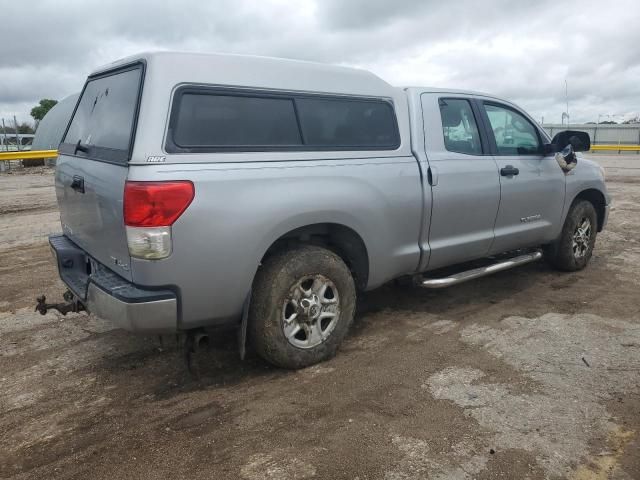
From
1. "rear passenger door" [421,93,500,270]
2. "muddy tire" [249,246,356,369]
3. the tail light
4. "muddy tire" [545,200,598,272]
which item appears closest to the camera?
the tail light

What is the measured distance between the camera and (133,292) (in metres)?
3.06

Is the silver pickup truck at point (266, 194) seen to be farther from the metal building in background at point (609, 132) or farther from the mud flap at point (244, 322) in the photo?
the metal building in background at point (609, 132)

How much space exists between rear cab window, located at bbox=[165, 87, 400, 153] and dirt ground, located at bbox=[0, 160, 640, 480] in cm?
135

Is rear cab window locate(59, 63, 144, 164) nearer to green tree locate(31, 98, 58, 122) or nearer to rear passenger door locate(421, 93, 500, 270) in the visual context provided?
rear passenger door locate(421, 93, 500, 270)

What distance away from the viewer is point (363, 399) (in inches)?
131

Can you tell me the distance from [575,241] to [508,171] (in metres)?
1.65

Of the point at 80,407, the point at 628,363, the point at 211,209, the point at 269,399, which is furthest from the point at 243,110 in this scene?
the point at 628,363

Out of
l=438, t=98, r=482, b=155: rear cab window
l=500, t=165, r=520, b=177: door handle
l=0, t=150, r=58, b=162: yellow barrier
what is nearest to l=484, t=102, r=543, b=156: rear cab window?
l=500, t=165, r=520, b=177: door handle

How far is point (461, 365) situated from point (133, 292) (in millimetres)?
2215

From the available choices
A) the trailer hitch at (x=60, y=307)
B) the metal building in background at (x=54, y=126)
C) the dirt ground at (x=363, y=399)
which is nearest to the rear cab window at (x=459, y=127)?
the dirt ground at (x=363, y=399)

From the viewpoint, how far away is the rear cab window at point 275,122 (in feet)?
10.3

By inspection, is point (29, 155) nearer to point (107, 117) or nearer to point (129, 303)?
point (107, 117)

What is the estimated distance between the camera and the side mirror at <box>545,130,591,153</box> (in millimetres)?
5425

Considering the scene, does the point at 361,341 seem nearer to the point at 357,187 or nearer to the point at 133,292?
the point at 357,187
